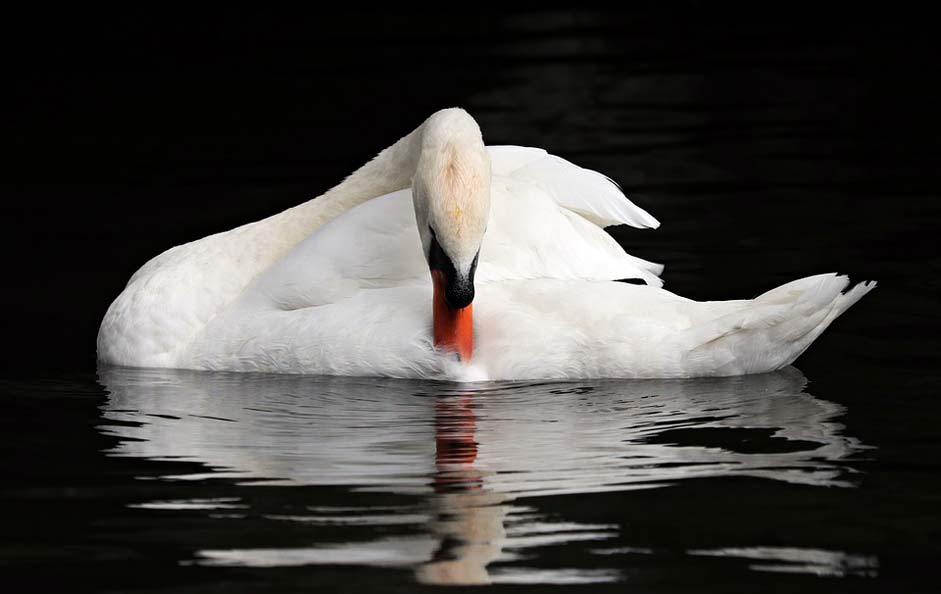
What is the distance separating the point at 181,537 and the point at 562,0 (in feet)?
58.4

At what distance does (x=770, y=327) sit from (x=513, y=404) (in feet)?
3.58

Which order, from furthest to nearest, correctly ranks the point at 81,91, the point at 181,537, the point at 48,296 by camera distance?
the point at 81,91
the point at 48,296
the point at 181,537

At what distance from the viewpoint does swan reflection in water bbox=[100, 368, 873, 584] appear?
17.8 feet

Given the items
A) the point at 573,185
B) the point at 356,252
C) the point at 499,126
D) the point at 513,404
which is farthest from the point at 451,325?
the point at 499,126

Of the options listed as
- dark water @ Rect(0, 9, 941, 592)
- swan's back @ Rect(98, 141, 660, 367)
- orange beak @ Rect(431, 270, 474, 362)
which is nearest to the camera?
dark water @ Rect(0, 9, 941, 592)

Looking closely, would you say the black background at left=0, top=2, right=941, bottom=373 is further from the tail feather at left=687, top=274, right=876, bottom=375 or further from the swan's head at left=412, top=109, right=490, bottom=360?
the swan's head at left=412, top=109, right=490, bottom=360

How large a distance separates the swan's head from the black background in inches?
78.5

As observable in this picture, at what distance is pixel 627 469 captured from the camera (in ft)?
20.5

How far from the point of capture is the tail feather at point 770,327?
7.41 metres

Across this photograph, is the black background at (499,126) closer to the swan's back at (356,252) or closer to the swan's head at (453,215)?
the swan's back at (356,252)

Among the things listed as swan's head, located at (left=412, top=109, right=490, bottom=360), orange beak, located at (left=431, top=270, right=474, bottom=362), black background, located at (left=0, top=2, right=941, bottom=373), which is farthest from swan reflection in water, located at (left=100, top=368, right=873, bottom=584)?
black background, located at (left=0, top=2, right=941, bottom=373)

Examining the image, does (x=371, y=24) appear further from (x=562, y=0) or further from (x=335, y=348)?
(x=335, y=348)

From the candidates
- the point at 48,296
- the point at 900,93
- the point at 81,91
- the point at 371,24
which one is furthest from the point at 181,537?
the point at 371,24

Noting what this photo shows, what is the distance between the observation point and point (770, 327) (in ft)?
24.7
